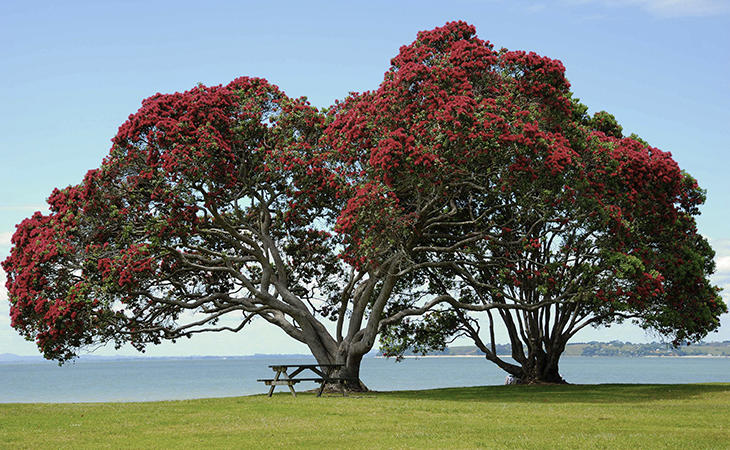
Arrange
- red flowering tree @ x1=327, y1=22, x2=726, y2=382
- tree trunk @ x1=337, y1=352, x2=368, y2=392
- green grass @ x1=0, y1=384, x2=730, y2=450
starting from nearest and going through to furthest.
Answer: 1. green grass @ x1=0, y1=384, x2=730, y2=450
2. red flowering tree @ x1=327, y1=22, x2=726, y2=382
3. tree trunk @ x1=337, y1=352, x2=368, y2=392

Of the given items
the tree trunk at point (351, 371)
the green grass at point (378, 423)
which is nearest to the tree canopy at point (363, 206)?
the tree trunk at point (351, 371)


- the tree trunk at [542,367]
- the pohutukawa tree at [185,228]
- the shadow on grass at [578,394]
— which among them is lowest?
the shadow on grass at [578,394]

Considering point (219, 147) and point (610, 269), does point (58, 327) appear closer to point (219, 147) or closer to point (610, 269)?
point (219, 147)

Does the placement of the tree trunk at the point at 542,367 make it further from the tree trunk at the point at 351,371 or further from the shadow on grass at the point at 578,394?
the tree trunk at the point at 351,371

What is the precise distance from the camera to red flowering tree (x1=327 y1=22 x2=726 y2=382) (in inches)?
868

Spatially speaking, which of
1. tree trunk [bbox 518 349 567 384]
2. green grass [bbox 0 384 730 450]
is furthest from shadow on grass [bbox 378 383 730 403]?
tree trunk [bbox 518 349 567 384]

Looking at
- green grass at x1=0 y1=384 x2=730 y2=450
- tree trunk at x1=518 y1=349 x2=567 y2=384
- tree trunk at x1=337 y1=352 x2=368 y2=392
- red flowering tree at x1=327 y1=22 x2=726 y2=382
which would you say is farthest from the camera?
tree trunk at x1=518 y1=349 x2=567 y2=384

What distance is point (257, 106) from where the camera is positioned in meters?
26.5

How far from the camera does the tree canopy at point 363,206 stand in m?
22.6

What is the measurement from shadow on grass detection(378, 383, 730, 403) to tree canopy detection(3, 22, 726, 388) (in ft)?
8.12

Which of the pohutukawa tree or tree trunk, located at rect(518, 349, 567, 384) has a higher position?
the pohutukawa tree

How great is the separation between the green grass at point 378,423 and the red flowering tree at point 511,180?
4941mm

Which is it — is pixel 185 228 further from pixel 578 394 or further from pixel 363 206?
pixel 578 394

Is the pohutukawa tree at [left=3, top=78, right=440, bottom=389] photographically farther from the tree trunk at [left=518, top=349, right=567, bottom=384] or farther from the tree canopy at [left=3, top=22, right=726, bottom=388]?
the tree trunk at [left=518, top=349, right=567, bottom=384]
